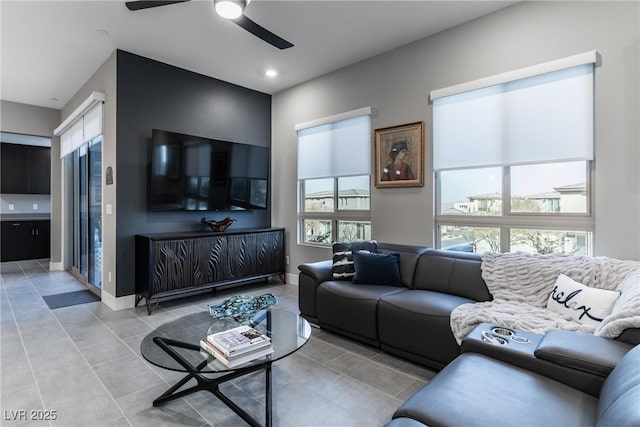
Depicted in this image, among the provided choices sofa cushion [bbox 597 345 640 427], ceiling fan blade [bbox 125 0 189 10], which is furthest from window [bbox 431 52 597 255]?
ceiling fan blade [bbox 125 0 189 10]

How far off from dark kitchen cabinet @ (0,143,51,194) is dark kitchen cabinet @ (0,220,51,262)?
28.5 inches

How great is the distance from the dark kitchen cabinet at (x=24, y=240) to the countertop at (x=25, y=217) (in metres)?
0.14

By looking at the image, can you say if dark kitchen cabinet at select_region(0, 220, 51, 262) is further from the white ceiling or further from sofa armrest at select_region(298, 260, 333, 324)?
sofa armrest at select_region(298, 260, 333, 324)

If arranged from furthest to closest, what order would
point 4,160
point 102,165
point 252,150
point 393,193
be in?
point 4,160 < point 252,150 < point 102,165 < point 393,193

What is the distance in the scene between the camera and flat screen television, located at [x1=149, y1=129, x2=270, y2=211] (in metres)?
4.06

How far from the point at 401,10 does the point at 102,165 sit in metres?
3.96

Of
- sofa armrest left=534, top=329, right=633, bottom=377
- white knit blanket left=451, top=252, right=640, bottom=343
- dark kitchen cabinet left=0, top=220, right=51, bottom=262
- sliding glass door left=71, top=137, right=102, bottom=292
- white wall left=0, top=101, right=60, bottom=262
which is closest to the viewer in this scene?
sofa armrest left=534, top=329, right=633, bottom=377

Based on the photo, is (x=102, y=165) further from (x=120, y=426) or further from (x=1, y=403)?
(x=120, y=426)

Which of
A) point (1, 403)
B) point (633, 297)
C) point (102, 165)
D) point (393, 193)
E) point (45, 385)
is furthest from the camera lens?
point (102, 165)

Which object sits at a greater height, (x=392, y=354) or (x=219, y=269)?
(x=219, y=269)

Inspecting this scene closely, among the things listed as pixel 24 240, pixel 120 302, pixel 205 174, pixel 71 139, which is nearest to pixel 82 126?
pixel 71 139

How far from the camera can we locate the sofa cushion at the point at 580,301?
6.56 feet

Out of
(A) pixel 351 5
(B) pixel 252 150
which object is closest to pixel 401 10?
(A) pixel 351 5

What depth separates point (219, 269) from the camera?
428 cm
